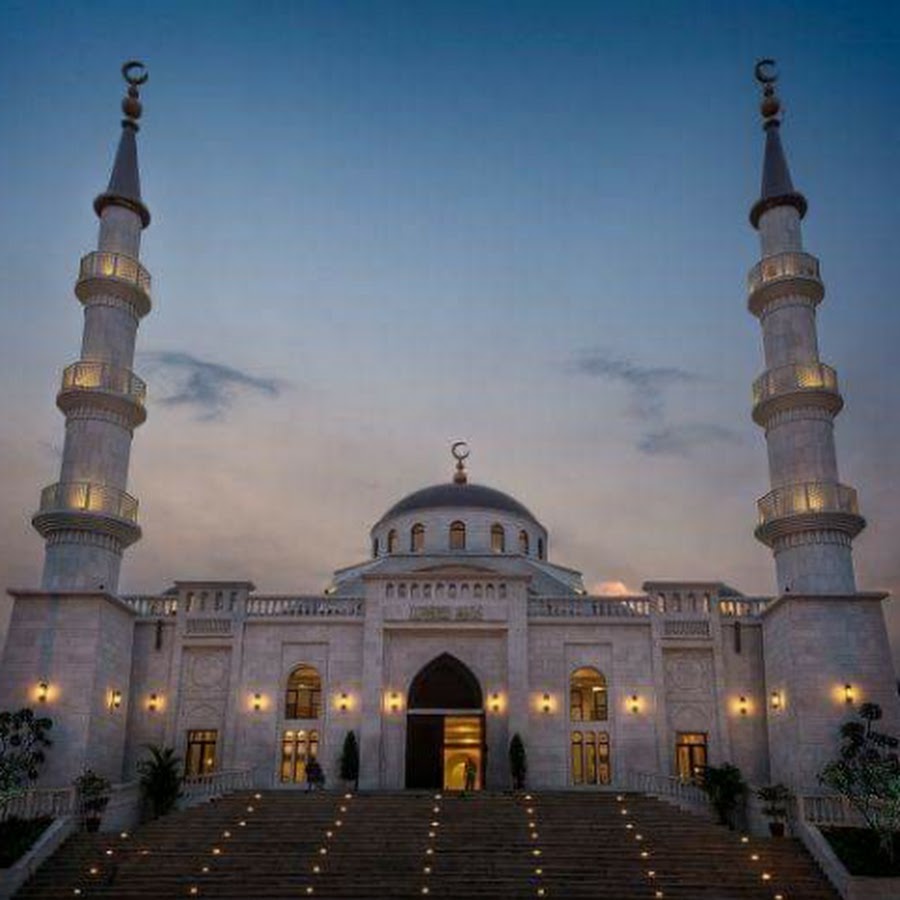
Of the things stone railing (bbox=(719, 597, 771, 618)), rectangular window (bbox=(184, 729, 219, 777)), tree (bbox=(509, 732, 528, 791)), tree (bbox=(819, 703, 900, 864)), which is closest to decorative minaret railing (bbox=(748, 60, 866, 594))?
stone railing (bbox=(719, 597, 771, 618))

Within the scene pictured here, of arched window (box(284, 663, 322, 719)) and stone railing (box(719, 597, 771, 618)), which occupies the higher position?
stone railing (box(719, 597, 771, 618))

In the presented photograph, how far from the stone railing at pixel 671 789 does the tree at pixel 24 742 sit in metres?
15.8

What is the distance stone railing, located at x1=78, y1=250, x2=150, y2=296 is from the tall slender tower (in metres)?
18.8

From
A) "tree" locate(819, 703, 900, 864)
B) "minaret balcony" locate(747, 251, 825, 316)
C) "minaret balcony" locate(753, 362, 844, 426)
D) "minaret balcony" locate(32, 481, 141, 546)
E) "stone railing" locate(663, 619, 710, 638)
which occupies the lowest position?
"tree" locate(819, 703, 900, 864)

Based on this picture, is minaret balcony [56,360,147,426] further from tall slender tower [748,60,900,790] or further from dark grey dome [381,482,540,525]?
tall slender tower [748,60,900,790]

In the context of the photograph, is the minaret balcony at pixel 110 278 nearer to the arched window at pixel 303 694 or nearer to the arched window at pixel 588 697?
the arched window at pixel 303 694

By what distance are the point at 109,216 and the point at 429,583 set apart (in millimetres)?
15110

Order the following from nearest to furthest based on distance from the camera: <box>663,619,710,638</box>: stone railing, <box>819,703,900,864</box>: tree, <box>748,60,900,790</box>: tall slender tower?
1. <box>819,703,900,864</box>: tree
2. <box>748,60,900,790</box>: tall slender tower
3. <box>663,619,710,638</box>: stone railing

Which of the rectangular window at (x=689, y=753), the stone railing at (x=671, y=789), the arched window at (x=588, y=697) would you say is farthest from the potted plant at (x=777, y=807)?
the arched window at (x=588, y=697)

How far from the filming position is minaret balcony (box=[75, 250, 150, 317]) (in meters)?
32.1

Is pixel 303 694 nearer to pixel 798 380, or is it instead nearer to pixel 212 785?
pixel 212 785

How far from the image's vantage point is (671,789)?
29109mm

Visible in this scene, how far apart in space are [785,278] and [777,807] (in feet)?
49.1

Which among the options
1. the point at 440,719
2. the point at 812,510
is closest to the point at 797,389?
the point at 812,510
